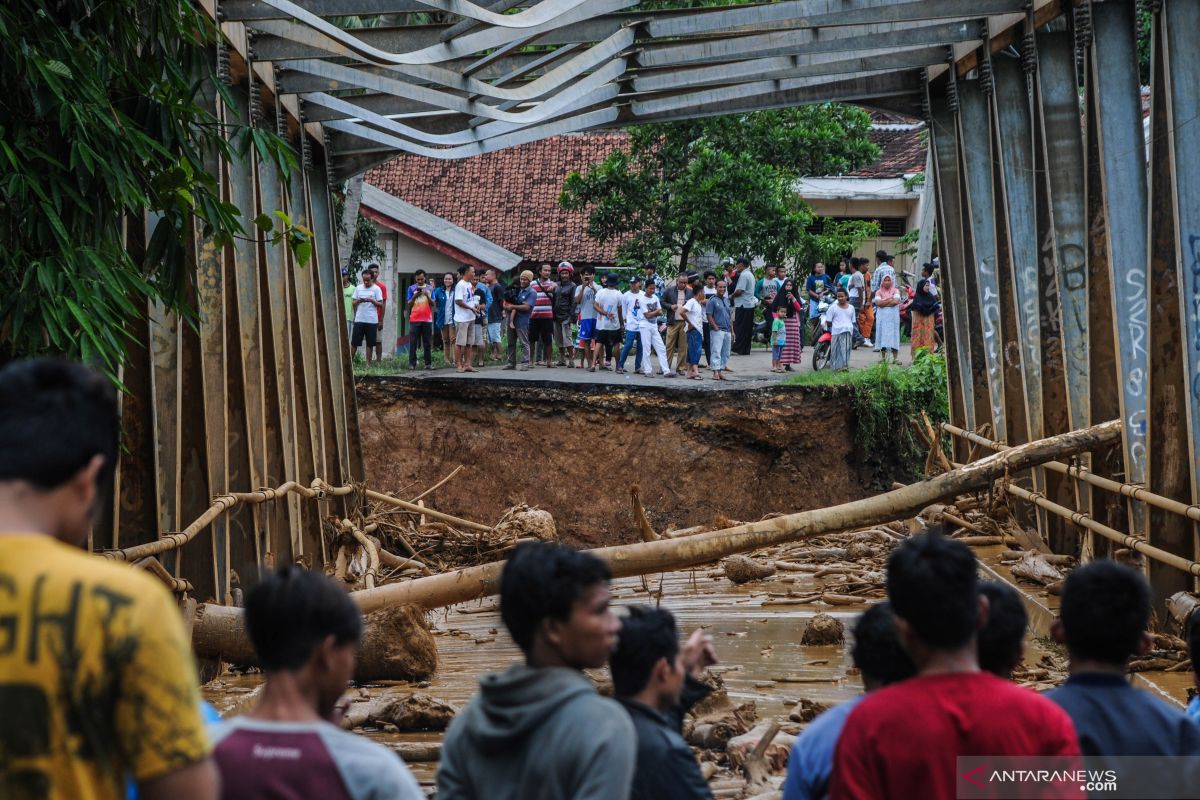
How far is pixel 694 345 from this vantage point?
20.3 metres

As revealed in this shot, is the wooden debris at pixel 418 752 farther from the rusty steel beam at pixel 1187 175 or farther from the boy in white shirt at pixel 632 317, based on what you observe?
the boy in white shirt at pixel 632 317

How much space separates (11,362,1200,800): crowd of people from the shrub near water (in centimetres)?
1562

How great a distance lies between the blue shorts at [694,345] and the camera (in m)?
20.3

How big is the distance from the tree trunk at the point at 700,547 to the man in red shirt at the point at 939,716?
4169 mm

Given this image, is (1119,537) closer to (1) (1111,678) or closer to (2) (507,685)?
(1) (1111,678)

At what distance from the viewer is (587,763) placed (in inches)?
106

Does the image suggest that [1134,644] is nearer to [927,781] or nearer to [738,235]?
[927,781]

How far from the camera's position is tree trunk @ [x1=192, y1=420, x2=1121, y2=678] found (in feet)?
23.9

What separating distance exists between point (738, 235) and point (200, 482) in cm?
1494

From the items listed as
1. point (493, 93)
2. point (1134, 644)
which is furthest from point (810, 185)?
point (1134, 644)

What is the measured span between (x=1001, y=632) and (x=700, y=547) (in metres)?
3.90

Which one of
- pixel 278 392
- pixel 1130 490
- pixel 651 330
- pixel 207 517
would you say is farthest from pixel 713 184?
pixel 207 517

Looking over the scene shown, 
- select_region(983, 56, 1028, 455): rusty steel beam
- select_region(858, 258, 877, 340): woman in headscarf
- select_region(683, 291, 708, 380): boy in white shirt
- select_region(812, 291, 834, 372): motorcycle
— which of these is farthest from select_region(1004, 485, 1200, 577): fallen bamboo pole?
→ select_region(858, 258, 877, 340): woman in headscarf

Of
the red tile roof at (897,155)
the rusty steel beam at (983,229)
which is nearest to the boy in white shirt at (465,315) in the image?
the rusty steel beam at (983,229)
